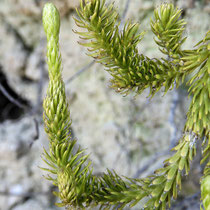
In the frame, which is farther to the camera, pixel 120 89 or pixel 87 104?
pixel 87 104

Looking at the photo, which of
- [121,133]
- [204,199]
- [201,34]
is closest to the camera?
[204,199]

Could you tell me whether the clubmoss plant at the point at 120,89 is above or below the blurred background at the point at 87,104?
below

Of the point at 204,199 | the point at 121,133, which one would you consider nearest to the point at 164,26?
the point at 204,199

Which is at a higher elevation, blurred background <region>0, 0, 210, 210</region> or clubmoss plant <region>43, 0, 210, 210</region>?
blurred background <region>0, 0, 210, 210</region>

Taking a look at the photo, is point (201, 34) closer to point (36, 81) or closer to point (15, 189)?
point (36, 81)

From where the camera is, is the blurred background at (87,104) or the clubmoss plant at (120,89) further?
the blurred background at (87,104)

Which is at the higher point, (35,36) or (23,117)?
(35,36)

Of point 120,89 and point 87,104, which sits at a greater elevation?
point 87,104

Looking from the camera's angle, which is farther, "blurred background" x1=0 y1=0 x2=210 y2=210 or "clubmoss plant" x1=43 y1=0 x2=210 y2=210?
"blurred background" x1=0 y1=0 x2=210 y2=210
